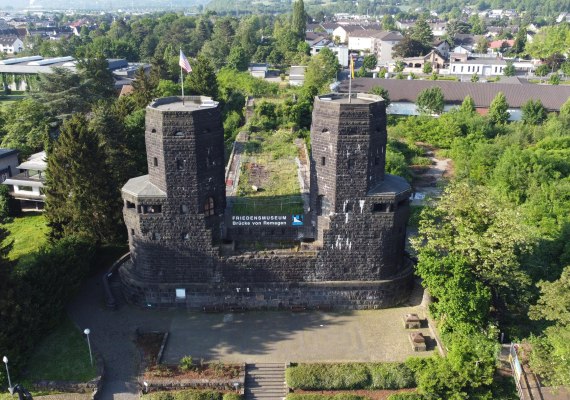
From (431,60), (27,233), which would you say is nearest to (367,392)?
(27,233)

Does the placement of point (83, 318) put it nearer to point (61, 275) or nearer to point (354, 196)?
point (61, 275)

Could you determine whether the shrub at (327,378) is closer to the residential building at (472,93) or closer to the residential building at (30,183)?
the residential building at (30,183)

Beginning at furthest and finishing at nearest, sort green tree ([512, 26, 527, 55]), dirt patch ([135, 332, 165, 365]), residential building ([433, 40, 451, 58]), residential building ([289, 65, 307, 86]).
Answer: green tree ([512, 26, 527, 55]) → residential building ([433, 40, 451, 58]) → residential building ([289, 65, 307, 86]) → dirt patch ([135, 332, 165, 365])

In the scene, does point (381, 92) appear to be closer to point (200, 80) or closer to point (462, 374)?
point (200, 80)


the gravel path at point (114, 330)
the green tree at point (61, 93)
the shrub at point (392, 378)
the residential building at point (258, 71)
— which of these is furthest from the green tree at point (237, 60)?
the shrub at point (392, 378)

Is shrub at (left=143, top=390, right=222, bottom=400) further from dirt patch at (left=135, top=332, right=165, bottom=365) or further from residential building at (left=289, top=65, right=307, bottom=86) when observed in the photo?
residential building at (left=289, top=65, right=307, bottom=86)

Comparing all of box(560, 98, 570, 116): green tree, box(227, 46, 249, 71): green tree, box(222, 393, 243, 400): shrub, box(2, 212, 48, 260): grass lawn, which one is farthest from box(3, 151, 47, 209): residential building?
box(560, 98, 570, 116): green tree
